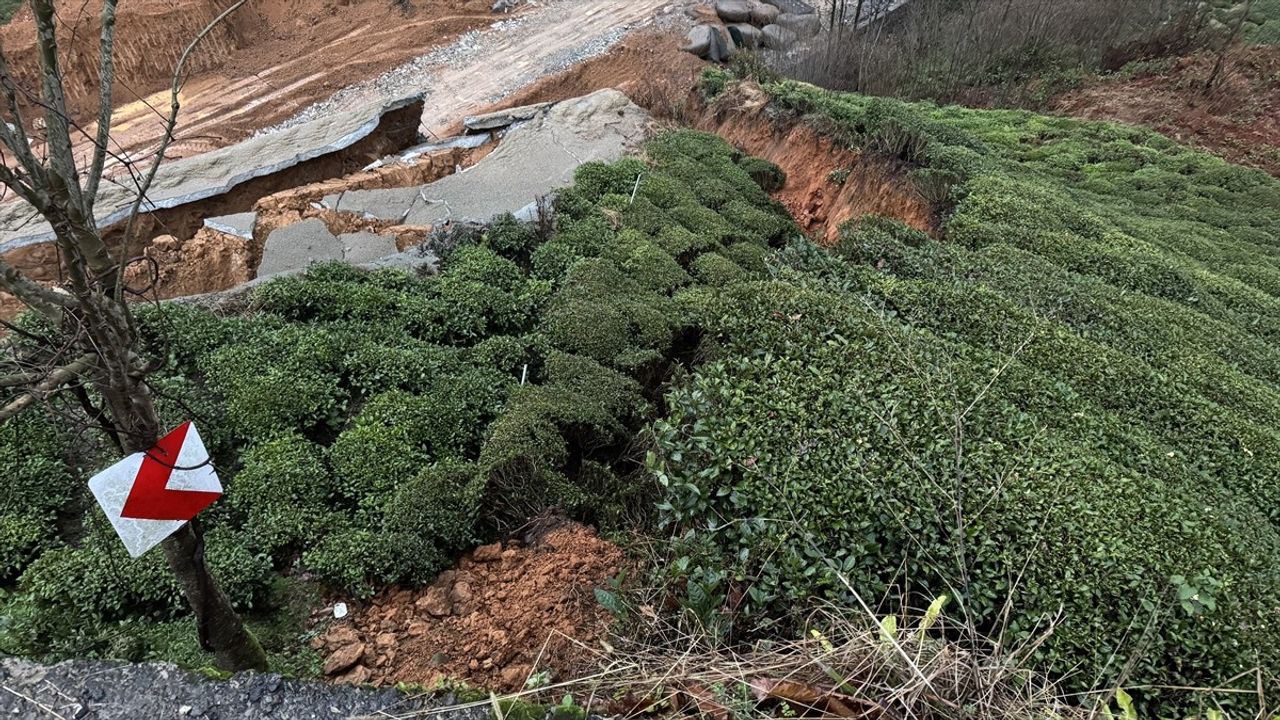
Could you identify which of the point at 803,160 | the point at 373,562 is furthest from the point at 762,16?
the point at 373,562

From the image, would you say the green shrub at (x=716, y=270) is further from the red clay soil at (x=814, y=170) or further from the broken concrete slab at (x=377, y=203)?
the broken concrete slab at (x=377, y=203)

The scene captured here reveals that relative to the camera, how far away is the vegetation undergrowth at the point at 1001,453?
112 inches

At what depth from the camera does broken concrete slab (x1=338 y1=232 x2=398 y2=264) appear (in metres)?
7.18

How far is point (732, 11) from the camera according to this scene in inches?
671

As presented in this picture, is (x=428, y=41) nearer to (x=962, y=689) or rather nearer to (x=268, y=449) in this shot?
(x=268, y=449)

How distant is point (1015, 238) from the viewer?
646cm

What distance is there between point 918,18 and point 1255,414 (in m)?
15.1

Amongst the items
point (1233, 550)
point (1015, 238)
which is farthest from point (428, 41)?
point (1233, 550)

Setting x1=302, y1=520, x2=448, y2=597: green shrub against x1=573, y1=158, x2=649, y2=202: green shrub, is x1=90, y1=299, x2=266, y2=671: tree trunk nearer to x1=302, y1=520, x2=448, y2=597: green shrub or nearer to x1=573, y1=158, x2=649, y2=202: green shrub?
x1=302, y1=520, x2=448, y2=597: green shrub

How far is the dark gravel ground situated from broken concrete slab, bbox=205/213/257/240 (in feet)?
20.6

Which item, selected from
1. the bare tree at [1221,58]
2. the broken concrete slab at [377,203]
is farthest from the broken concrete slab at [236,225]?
the bare tree at [1221,58]

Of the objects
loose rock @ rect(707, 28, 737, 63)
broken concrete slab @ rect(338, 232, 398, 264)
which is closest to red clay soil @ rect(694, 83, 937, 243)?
broken concrete slab @ rect(338, 232, 398, 264)

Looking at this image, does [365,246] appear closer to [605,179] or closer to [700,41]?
[605,179]

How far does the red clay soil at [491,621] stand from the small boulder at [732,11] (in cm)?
1636
